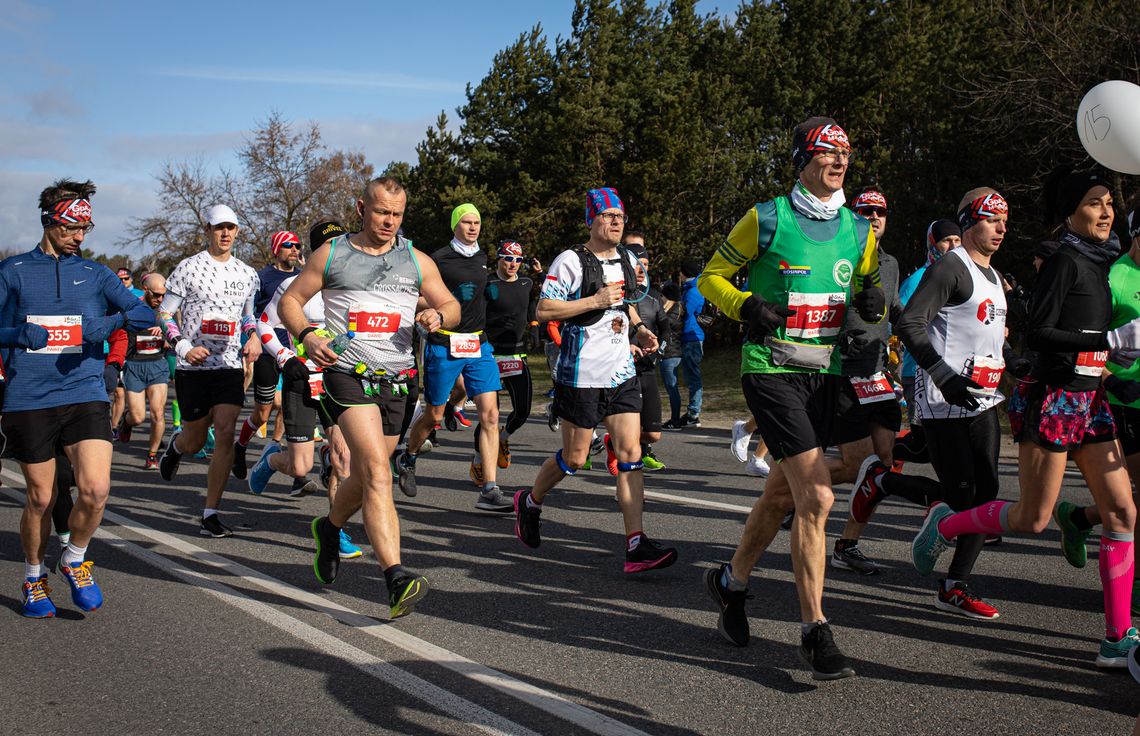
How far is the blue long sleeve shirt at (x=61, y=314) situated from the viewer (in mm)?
5629

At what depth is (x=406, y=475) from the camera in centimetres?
895

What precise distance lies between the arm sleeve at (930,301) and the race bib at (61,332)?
423 cm

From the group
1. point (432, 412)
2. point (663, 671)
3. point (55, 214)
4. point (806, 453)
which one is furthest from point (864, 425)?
point (55, 214)

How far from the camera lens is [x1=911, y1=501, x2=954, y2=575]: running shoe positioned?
5516mm

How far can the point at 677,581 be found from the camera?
20.1 feet

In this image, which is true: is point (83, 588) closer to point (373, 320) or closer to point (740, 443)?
point (373, 320)

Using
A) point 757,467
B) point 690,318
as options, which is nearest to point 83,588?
point 757,467

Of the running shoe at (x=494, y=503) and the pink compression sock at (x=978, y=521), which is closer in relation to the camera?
the pink compression sock at (x=978, y=521)

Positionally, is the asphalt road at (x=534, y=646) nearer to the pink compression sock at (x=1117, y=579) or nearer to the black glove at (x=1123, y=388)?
the pink compression sock at (x=1117, y=579)

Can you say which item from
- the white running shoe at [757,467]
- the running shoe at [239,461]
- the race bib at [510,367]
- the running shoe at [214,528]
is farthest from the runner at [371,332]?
the white running shoe at [757,467]

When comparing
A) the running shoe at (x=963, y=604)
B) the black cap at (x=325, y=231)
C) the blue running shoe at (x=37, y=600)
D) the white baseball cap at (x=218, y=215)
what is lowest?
the blue running shoe at (x=37, y=600)

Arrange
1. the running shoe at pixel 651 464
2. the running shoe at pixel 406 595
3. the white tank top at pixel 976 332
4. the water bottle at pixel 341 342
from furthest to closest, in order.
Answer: the running shoe at pixel 651 464 < the water bottle at pixel 341 342 < the white tank top at pixel 976 332 < the running shoe at pixel 406 595

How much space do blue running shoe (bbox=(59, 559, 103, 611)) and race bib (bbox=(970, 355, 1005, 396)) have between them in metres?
4.64

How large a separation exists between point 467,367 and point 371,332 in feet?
11.4
